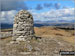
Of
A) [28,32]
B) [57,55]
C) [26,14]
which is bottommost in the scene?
[57,55]

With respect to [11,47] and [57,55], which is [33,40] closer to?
A: [11,47]

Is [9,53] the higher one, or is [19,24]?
[19,24]

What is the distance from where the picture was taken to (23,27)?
28375mm

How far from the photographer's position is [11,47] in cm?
2650

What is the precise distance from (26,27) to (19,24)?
3.66 ft

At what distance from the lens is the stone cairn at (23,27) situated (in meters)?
28.4

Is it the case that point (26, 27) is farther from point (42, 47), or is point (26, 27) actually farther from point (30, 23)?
point (42, 47)

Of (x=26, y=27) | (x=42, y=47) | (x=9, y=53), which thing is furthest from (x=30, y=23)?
(x=9, y=53)

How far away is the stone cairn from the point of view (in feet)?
93.2

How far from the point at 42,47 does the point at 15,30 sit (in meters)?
5.05

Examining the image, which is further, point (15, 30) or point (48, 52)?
point (15, 30)

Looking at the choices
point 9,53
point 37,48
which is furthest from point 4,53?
point 37,48

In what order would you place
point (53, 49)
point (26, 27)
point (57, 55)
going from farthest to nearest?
point (26, 27) < point (53, 49) < point (57, 55)

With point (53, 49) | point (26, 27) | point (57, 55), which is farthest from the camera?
point (26, 27)
